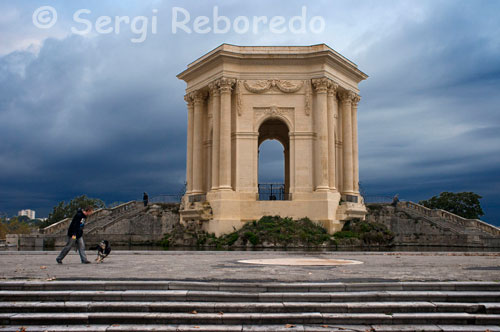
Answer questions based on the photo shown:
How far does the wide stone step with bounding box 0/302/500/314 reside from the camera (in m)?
9.73

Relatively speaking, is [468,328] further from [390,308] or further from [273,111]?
[273,111]

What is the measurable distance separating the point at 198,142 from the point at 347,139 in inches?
569

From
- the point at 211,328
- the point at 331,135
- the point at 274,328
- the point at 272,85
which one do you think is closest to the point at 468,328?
the point at 274,328

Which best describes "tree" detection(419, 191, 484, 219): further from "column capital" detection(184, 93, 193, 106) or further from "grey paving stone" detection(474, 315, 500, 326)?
"grey paving stone" detection(474, 315, 500, 326)

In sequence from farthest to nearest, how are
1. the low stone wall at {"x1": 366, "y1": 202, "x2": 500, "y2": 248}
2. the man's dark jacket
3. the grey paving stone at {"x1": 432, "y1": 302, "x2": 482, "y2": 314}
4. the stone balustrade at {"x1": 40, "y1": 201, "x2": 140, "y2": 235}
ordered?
the stone balustrade at {"x1": 40, "y1": 201, "x2": 140, "y2": 235} < the low stone wall at {"x1": 366, "y1": 202, "x2": 500, "y2": 248} < the man's dark jacket < the grey paving stone at {"x1": 432, "y1": 302, "x2": 482, "y2": 314}

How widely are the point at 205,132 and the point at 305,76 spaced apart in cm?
1131

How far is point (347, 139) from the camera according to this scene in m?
47.6

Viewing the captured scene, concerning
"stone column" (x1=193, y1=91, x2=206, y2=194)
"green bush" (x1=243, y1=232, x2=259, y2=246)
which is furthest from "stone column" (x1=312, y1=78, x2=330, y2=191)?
"stone column" (x1=193, y1=91, x2=206, y2=194)

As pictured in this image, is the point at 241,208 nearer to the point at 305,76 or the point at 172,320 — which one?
the point at 305,76

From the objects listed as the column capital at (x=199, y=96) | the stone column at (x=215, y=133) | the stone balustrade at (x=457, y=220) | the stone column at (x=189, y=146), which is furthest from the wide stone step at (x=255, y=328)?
the stone balustrade at (x=457, y=220)

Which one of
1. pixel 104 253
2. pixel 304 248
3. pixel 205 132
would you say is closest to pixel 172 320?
pixel 104 253

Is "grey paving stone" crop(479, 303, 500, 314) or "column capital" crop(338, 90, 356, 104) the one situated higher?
"column capital" crop(338, 90, 356, 104)

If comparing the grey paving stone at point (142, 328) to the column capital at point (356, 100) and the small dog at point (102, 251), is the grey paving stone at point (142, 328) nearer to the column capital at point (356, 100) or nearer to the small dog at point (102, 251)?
the small dog at point (102, 251)

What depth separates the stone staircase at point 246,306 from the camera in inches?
367
